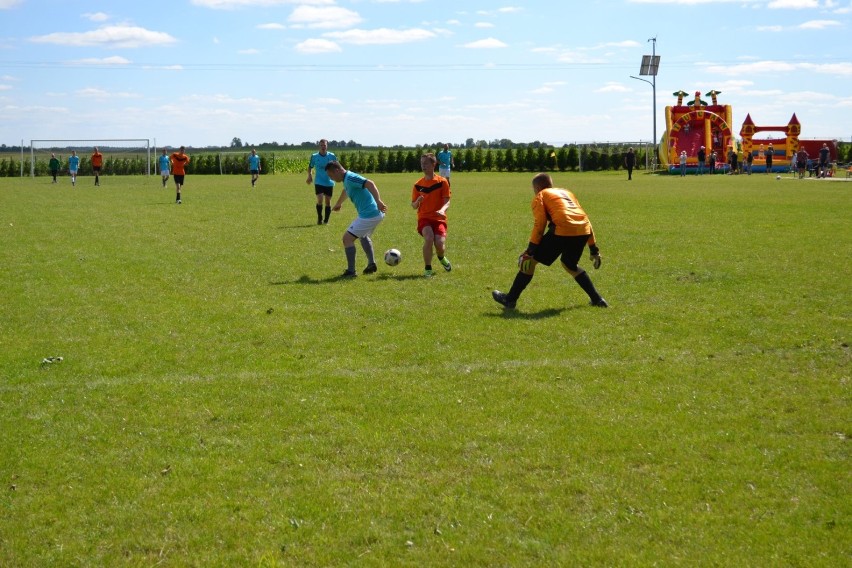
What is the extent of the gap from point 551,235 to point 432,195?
3.02 meters

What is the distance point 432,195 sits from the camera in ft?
43.0

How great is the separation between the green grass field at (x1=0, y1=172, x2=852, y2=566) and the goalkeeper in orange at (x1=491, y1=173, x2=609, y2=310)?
0.47 meters

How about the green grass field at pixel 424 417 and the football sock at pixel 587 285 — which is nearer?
the green grass field at pixel 424 417

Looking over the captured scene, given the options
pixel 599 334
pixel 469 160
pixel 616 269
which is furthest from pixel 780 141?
pixel 599 334

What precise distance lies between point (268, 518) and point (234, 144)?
122 meters

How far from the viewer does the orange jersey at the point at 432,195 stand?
1304cm

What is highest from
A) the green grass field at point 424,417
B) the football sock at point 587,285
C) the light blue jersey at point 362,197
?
the light blue jersey at point 362,197

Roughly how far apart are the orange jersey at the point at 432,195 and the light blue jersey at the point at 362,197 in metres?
0.64

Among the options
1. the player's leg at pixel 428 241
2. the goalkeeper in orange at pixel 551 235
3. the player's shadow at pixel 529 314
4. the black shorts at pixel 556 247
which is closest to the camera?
the player's shadow at pixel 529 314

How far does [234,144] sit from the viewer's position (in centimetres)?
12331

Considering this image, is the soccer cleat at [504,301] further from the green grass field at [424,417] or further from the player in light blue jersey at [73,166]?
the player in light blue jersey at [73,166]

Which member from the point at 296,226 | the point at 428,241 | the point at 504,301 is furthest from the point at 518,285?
the point at 296,226

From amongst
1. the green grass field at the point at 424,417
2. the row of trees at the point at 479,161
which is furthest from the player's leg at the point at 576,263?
the row of trees at the point at 479,161

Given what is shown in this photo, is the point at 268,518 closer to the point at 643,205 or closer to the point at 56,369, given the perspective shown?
the point at 56,369
